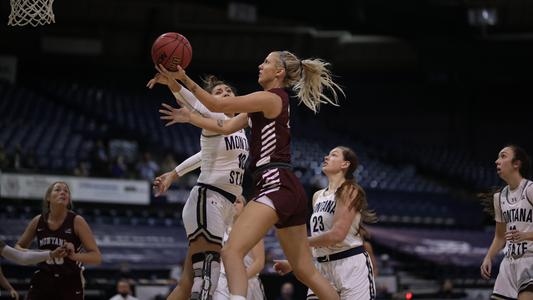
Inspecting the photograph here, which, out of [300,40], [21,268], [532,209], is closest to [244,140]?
[532,209]

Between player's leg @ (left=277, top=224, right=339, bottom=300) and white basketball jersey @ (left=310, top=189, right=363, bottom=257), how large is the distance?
3.23 ft

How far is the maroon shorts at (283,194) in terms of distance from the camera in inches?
240

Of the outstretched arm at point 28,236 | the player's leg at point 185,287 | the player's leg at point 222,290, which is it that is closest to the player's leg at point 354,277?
the player's leg at point 222,290

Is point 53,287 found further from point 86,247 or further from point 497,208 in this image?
point 497,208

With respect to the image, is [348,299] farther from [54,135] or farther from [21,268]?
[54,135]

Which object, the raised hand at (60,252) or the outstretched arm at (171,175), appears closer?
the outstretched arm at (171,175)

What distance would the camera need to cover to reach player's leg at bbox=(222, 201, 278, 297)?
5855 millimetres

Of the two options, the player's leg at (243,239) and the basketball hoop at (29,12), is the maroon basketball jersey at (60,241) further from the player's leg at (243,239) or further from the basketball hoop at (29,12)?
the player's leg at (243,239)

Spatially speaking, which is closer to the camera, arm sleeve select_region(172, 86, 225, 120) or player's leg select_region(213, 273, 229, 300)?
player's leg select_region(213, 273, 229, 300)

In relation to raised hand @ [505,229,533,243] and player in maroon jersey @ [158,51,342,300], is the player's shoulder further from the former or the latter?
player in maroon jersey @ [158,51,342,300]

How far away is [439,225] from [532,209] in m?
16.0

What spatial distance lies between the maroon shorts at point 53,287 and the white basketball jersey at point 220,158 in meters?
1.78

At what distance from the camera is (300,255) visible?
20.6 ft

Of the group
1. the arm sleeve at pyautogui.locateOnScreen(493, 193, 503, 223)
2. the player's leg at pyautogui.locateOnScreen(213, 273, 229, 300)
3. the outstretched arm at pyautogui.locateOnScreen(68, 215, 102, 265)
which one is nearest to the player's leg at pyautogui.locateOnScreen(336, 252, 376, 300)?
the player's leg at pyautogui.locateOnScreen(213, 273, 229, 300)
